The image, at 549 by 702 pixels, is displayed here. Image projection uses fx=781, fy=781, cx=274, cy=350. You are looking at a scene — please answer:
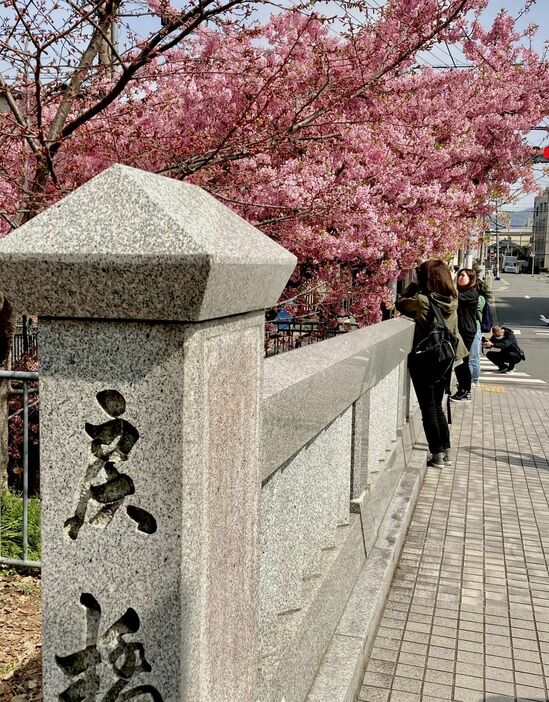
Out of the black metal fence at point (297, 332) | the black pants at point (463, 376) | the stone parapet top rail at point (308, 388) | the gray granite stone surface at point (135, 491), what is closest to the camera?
the gray granite stone surface at point (135, 491)

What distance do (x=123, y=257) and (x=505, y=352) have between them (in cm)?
1675

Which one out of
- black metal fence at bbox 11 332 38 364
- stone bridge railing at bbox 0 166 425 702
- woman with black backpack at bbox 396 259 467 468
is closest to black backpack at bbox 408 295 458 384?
woman with black backpack at bbox 396 259 467 468

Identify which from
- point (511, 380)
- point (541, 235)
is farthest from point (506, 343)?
point (541, 235)

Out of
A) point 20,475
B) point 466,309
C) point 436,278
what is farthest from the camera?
point 466,309

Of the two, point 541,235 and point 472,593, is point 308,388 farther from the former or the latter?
point 541,235

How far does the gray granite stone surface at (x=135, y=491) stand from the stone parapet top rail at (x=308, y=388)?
1.64 feet

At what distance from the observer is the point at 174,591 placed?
183 centimetres

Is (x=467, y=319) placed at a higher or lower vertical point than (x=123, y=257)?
lower

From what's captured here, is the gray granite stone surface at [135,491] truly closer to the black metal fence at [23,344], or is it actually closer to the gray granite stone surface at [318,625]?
the gray granite stone surface at [318,625]

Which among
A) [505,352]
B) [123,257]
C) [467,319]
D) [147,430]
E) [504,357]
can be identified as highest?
[123,257]

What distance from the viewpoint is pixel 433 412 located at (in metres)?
7.60

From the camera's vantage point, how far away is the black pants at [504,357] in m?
17.5

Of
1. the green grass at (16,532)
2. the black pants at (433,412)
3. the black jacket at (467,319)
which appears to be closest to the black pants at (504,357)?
the black jacket at (467,319)

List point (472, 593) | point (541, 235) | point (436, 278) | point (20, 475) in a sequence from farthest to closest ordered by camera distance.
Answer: point (541, 235), point (20, 475), point (436, 278), point (472, 593)
